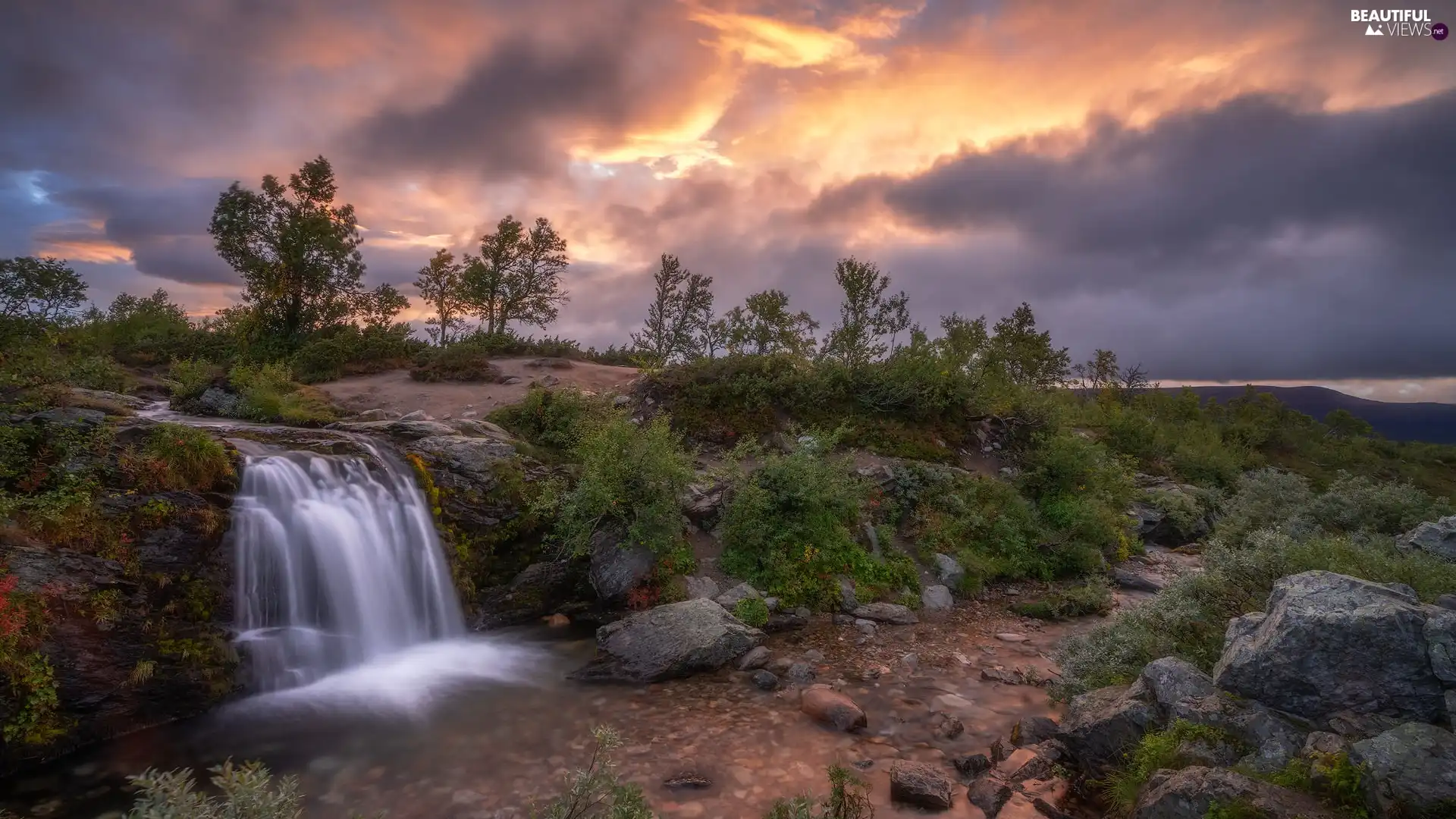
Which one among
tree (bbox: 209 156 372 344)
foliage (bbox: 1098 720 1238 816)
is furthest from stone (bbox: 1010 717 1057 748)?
tree (bbox: 209 156 372 344)

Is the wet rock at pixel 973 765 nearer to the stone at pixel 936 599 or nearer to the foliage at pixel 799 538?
the foliage at pixel 799 538

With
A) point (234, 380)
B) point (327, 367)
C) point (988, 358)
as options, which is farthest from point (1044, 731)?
point (327, 367)

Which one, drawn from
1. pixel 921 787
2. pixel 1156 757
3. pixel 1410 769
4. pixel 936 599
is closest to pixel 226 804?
pixel 921 787

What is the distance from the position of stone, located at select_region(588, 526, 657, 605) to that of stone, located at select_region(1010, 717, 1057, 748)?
690 cm

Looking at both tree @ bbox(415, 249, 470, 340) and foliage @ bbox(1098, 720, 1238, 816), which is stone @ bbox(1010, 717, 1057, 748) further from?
tree @ bbox(415, 249, 470, 340)

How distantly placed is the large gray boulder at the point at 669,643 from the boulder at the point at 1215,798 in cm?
591

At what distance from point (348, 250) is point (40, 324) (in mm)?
18601

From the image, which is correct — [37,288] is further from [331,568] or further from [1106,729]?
[1106,729]

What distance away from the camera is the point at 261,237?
27.1 meters

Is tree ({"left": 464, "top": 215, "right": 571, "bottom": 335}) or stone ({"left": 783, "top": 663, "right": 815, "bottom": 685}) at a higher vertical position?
tree ({"left": 464, "top": 215, "right": 571, "bottom": 335})

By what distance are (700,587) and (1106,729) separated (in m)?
7.41

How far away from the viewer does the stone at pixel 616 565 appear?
39.0 feet

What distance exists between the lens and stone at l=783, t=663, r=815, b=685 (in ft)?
30.2

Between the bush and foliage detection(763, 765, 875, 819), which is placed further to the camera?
the bush
